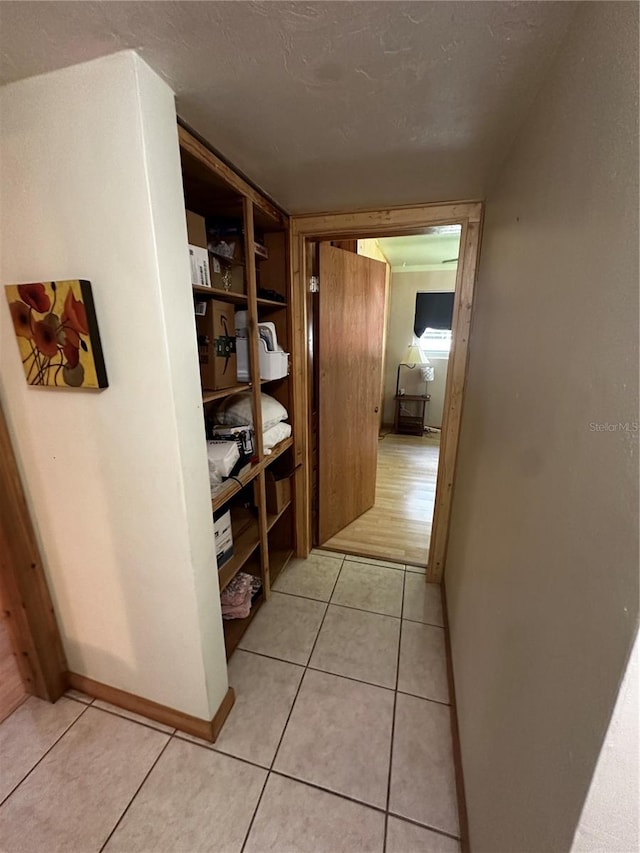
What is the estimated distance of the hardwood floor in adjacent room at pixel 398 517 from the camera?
2510 millimetres

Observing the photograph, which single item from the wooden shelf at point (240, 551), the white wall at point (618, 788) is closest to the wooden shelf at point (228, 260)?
the wooden shelf at point (240, 551)

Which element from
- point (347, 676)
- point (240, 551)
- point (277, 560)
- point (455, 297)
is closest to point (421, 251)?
point (455, 297)

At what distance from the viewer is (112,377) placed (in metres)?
1.04

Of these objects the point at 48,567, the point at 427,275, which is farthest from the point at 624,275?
the point at 427,275

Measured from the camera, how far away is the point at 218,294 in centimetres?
141

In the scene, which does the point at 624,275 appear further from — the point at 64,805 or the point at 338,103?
the point at 64,805

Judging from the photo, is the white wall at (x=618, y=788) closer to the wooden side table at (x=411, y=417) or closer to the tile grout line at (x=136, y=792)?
the tile grout line at (x=136, y=792)

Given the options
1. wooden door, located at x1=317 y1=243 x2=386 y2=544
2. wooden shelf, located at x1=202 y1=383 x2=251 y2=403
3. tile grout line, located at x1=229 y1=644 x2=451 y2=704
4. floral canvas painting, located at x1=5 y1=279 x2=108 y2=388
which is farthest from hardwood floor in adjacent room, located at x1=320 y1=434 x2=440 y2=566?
floral canvas painting, located at x1=5 y1=279 x2=108 y2=388

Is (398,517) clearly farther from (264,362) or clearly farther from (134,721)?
(134,721)

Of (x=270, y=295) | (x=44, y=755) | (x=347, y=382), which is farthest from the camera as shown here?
(x=347, y=382)

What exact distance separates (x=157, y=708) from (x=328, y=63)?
222cm

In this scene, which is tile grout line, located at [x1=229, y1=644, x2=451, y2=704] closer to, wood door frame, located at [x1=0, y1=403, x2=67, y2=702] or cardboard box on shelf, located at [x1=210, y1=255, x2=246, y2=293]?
wood door frame, located at [x1=0, y1=403, x2=67, y2=702]

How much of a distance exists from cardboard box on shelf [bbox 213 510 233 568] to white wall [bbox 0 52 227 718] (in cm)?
29

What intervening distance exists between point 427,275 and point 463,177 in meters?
3.99
